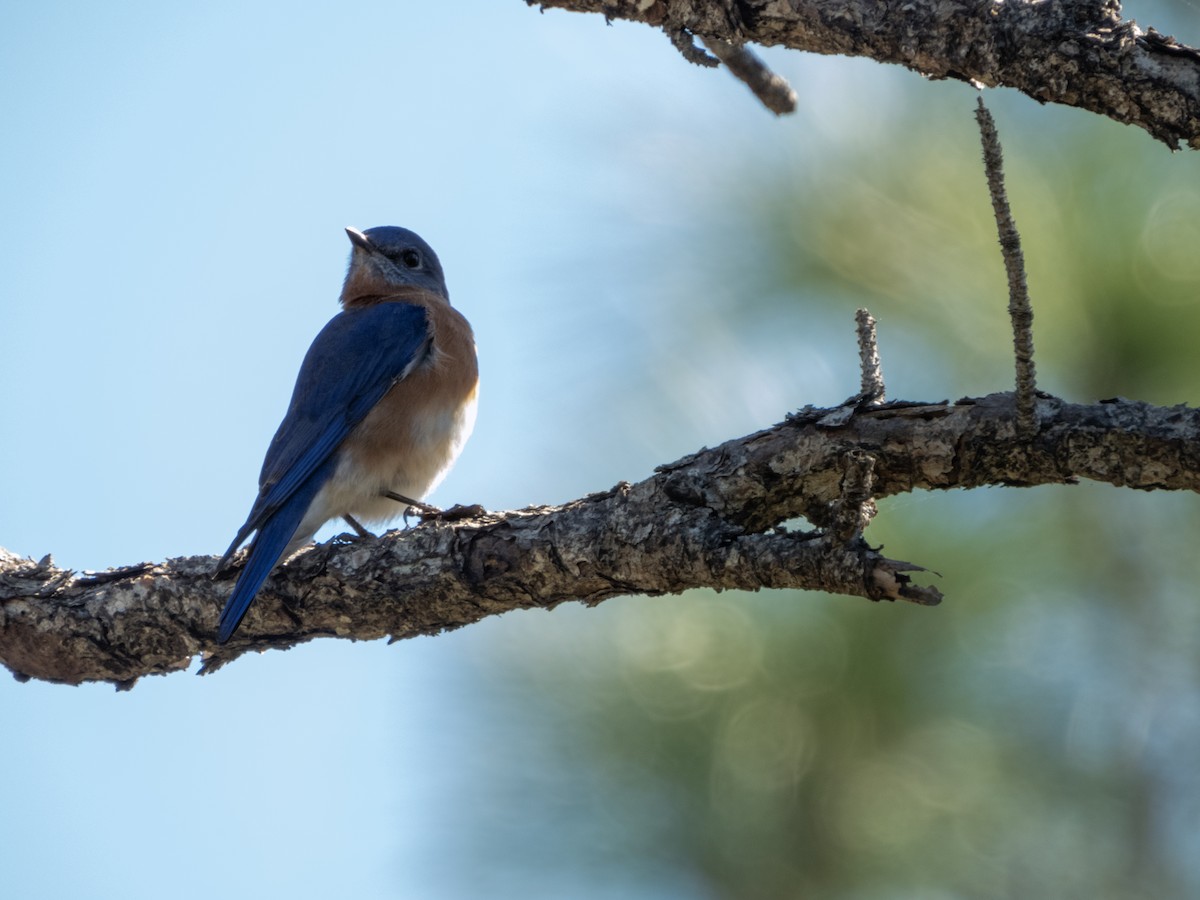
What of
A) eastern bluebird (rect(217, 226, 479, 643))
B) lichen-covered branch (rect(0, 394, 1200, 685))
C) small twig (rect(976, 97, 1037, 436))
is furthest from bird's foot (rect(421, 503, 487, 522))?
small twig (rect(976, 97, 1037, 436))

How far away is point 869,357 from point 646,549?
65 cm

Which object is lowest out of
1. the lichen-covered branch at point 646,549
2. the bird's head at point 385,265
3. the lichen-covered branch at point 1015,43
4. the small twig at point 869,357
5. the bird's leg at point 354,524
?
the lichen-covered branch at point 646,549

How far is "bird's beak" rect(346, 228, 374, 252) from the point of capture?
5.79 metres

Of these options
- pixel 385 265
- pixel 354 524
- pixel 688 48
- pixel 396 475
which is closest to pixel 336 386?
pixel 396 475

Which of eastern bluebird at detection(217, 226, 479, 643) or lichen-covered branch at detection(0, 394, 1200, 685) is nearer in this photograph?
lichen-covered branch at detection(0, 394, 1200, 685)

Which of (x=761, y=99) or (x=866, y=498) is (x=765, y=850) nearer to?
(x=866, y=498)

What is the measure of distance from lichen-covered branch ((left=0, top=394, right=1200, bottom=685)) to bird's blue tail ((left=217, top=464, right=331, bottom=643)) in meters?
0.08

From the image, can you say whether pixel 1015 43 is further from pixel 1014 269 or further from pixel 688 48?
pixel 688 48

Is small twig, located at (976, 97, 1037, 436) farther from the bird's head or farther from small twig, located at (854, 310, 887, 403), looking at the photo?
the bird's head

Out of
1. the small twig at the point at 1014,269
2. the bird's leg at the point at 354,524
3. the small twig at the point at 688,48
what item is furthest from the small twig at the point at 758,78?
the bird's leg at the point at 354,524

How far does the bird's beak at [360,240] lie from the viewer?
5.79m

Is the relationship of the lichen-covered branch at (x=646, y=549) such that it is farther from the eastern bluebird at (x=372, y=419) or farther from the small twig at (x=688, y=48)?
the small twig at (x=688, y=48)

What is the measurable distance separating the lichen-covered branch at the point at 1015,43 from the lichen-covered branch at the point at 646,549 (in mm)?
610

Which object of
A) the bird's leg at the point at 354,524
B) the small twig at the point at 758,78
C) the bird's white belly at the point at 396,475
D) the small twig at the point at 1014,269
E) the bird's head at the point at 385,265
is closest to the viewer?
the small twig at the point at 1014,269
